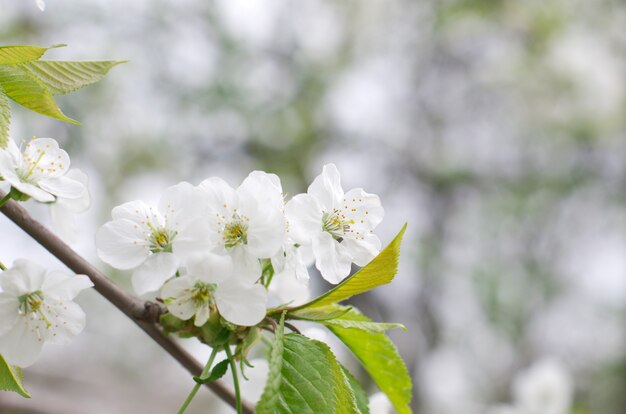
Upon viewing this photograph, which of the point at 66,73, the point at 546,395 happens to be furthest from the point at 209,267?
the point at 546,395

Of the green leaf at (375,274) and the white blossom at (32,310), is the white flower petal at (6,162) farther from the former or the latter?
the green leaf at (375,274)

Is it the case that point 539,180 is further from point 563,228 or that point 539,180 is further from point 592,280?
point 592,280

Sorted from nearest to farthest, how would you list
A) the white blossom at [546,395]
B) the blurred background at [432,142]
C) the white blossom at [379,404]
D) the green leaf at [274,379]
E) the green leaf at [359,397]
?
1. the green leaf at [274,379]
2. the green leaf at [359,397]
3. the white blossom at [379,404]
4. the white blossom at [546,395]
5. the blurred background at [432,142]

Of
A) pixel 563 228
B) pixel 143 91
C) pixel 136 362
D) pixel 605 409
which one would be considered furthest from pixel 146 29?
pixel 605 409

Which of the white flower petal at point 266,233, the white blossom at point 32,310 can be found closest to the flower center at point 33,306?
the white blossom at point 32,310

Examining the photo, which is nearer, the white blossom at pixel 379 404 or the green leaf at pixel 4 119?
the green leaf at pixel 4 119

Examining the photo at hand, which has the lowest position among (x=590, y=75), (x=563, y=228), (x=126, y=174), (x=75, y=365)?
(x=75, y=365)

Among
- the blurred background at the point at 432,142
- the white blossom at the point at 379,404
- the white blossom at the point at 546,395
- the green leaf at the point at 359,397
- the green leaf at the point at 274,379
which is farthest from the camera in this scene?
the blurred background at the point at 432,142
